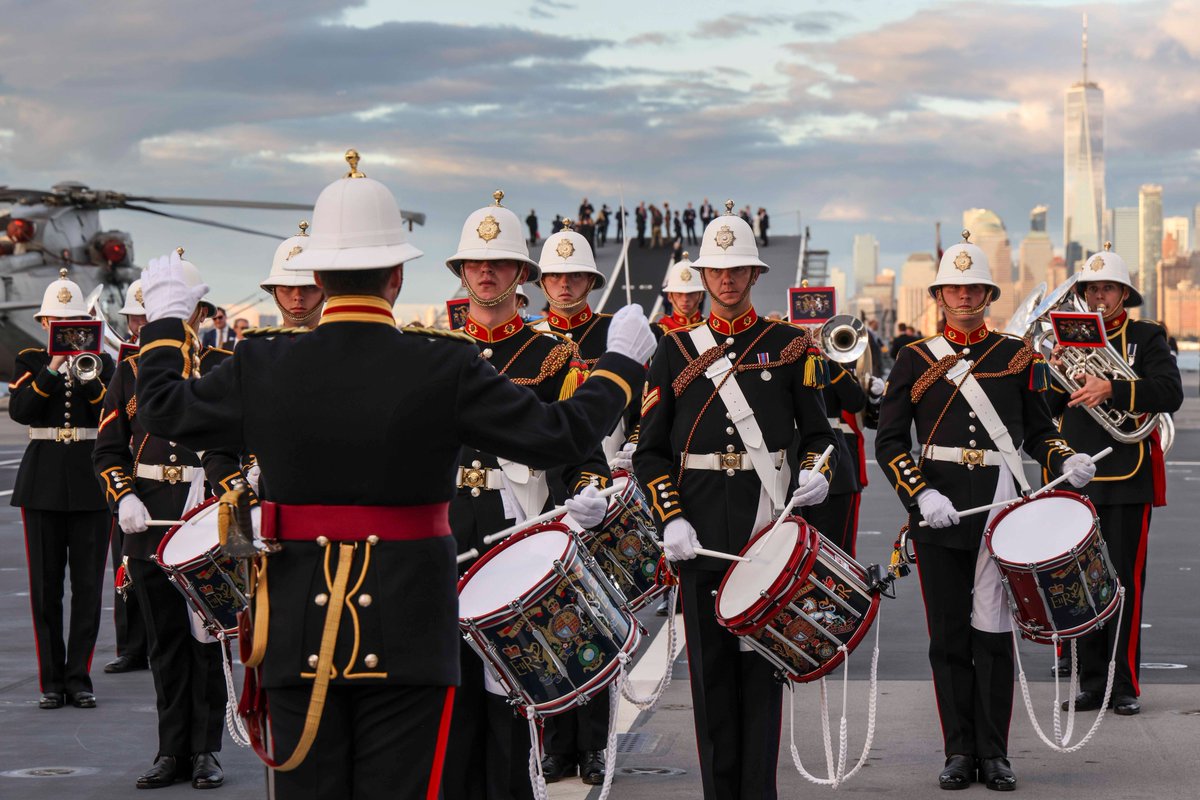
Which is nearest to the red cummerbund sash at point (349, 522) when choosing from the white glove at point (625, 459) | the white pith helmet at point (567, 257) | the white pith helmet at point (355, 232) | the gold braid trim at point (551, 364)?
the white pith helmet at point (355, 232)

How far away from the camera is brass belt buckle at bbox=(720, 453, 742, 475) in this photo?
7012mm

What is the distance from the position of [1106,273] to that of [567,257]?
3186 mm

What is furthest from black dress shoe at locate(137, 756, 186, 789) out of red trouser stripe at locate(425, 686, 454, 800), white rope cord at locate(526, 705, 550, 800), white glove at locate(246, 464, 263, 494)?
red trouser stripe at locate(425, 686, 454, 800)

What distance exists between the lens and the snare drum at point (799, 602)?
643 centimetres

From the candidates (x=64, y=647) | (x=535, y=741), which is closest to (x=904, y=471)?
(x=535, y=741)

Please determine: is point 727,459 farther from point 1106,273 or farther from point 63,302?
point 63,302

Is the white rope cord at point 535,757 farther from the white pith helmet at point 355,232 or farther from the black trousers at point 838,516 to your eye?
the black trousers at point 838,516

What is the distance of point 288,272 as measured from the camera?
7.89m

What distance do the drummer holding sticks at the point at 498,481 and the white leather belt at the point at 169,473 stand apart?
6.96 feet

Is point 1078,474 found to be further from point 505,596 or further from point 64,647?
point 64,647

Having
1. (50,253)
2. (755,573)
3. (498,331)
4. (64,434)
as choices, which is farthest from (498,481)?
(50,253)

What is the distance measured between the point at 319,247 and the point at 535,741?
79.7 inches

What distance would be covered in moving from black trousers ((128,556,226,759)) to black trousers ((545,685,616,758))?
5.02 ft

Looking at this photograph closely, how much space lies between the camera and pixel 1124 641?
31.0ft
